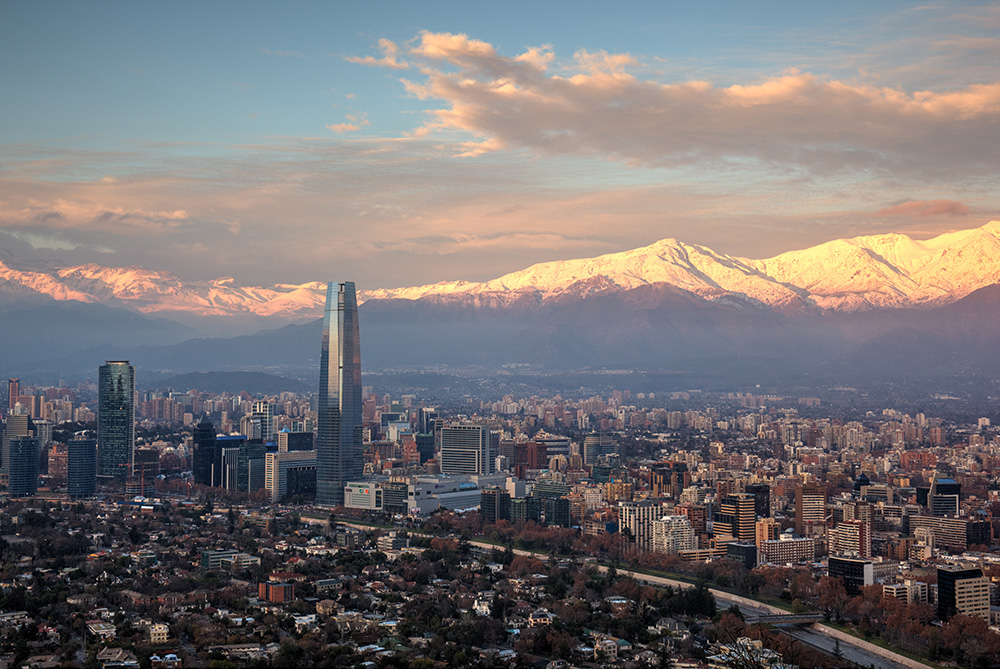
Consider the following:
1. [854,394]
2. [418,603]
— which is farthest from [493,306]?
[418,603]

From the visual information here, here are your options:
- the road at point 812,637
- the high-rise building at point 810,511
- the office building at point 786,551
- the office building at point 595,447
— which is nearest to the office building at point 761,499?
the high-rise building at point 810,511

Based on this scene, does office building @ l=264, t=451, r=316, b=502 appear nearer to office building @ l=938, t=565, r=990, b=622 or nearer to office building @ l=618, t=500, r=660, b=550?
office building @ l=618, t=500, r=660, b=550

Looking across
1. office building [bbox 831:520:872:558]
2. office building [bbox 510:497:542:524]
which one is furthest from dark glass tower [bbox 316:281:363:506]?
office building [bbox 831:520:872:558]

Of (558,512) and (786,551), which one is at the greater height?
(558,512)

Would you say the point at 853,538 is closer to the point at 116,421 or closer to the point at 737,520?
the point at 737,520

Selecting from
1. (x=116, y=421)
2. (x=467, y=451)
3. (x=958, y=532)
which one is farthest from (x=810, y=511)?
(x=116, y=421)
